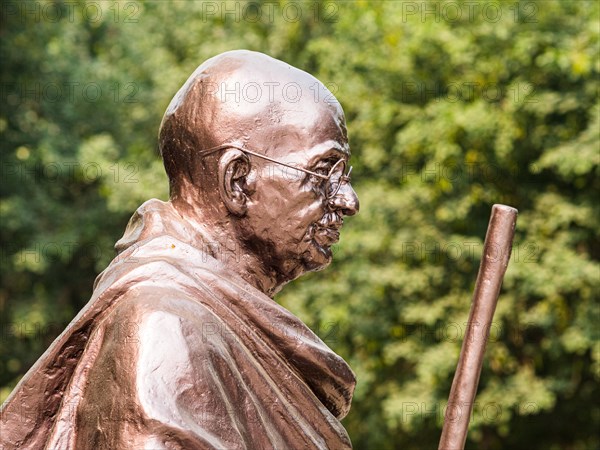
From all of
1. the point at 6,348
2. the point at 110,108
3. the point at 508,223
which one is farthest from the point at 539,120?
the point at 508,223

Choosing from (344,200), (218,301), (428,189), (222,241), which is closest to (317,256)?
(344,200)

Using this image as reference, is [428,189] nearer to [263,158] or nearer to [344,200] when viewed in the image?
[344,200]

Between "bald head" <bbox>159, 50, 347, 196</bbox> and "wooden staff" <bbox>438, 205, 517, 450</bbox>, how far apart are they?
558 millimetres

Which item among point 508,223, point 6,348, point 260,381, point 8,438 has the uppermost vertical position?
point 508,223

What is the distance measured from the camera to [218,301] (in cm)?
327

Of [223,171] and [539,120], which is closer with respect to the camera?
[223,171]

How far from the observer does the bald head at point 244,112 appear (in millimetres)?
3467

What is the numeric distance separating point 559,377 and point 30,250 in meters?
7.10

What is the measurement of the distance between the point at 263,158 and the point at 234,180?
11cm

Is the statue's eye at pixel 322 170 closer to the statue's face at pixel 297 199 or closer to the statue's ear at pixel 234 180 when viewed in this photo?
the statue's face at pixel 297 199

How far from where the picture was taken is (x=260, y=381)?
3.24 metres

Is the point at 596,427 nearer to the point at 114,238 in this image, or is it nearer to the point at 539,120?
the point at 539,120

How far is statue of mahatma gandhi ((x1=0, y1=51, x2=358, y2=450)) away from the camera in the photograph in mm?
2979

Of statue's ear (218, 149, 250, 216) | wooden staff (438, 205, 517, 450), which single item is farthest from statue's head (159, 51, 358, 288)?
wooden staff (438, 205, 517, 450)
